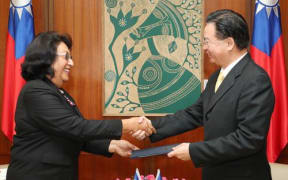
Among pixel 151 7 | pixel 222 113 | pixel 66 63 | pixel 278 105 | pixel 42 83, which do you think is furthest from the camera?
pixel 151 7

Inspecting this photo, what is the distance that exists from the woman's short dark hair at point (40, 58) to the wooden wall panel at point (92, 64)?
1.46 m

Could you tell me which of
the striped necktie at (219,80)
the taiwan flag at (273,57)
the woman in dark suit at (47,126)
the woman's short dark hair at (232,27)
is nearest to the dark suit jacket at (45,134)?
the woman in dark suit at (47,126)

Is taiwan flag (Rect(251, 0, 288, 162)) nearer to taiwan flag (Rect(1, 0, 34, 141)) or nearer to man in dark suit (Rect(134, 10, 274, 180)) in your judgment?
man in dark suit (Rect(134, 10, 274, 180))

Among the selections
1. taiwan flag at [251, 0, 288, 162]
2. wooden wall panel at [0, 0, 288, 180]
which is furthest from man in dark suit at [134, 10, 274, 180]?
wooden wall panel at [0, 0, 288, 180]

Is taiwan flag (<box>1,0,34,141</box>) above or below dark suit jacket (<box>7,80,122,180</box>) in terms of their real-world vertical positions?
above

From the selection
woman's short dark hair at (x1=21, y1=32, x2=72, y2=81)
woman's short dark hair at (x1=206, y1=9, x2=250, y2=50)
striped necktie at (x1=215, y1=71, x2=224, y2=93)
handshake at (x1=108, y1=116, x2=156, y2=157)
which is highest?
woman's short dark hair at (x1=206, y1=9, x2=250, y2=50)

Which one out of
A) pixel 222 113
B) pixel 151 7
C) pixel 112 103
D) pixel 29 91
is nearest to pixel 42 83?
pixel 29 91

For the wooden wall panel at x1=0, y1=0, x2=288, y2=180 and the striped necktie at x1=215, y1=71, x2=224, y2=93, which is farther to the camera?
the wooden wall panel at x1=0, y1=0, x2=288, y2=180

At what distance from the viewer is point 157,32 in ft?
11.6

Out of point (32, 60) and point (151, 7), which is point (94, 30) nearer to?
point (151, 7)

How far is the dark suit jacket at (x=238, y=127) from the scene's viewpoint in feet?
5.78

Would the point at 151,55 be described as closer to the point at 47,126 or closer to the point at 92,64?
the point at 92,64

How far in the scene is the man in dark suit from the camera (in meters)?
1.77

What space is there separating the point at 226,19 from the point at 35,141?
137cm
